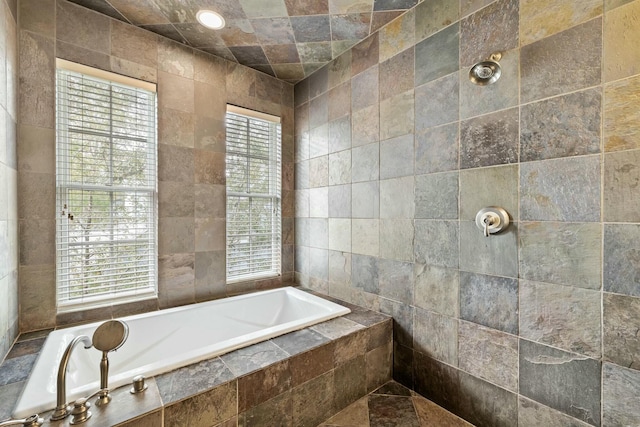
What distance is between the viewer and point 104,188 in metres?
2.01

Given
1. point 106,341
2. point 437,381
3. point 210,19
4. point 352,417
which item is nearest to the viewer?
point 106,341

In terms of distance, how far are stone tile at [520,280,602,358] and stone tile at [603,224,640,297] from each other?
0.26 feet

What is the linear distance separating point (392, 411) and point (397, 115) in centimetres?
194

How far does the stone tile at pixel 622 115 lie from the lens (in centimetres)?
112

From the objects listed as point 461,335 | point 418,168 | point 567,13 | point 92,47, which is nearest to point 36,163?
point 92,47

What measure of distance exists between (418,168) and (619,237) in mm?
1006

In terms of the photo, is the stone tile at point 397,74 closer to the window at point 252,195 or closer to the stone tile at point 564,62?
the stone tile at point 564,62

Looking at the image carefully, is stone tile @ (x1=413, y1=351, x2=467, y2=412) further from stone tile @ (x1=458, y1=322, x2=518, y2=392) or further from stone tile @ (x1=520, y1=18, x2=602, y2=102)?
stone tile @ (x1=520, y1=18, x2=602, y2=102)

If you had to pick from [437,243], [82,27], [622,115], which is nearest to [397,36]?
[622,115]

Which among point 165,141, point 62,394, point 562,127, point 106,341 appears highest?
point 165,141

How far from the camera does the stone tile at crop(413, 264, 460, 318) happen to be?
168cm

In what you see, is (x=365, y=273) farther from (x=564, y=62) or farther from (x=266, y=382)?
(x=564, y=62)

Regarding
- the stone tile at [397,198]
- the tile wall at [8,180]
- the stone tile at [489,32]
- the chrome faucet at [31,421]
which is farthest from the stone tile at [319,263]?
the tile wall at [8,180]

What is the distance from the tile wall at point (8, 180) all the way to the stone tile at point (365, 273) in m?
2.13
